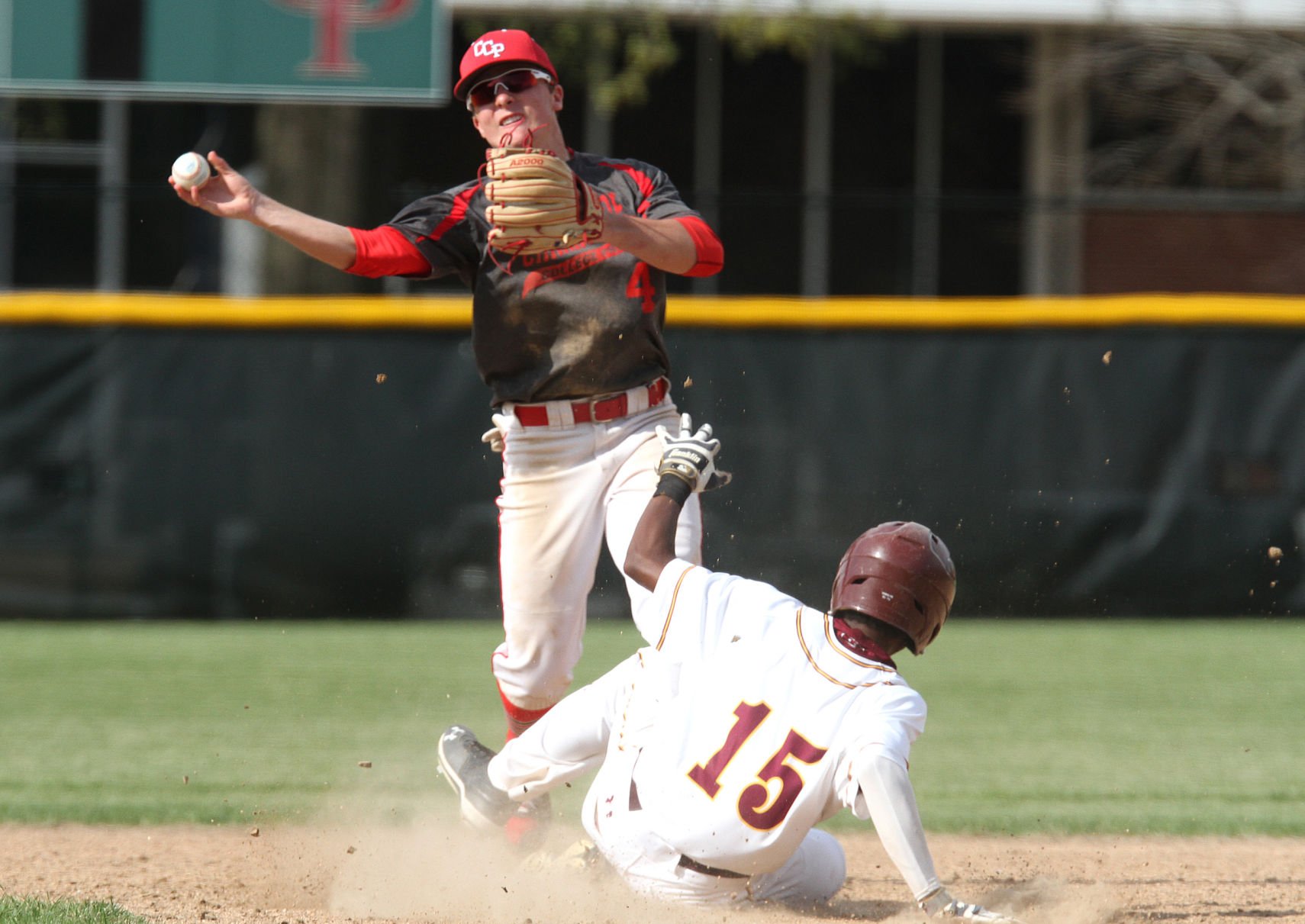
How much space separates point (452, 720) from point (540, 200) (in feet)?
10.6

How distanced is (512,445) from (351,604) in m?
5.16

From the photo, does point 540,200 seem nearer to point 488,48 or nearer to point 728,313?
point 488,48

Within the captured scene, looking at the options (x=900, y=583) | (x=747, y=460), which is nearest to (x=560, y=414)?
(x=900, y=583)

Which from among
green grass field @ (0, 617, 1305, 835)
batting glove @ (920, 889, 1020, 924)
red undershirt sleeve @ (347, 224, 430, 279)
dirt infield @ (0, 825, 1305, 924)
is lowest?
green grass field @ (0, 617, 1305, 835)

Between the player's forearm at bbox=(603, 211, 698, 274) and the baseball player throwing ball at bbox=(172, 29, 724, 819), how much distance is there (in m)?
0.03

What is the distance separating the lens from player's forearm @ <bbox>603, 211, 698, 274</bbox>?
3537 mm

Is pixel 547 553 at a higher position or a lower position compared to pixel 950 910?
higher

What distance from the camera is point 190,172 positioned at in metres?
3.57

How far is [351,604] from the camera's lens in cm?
905

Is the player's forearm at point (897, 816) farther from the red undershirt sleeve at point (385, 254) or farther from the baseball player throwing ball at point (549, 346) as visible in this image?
the red undershirt sleeve at point (385, 254)

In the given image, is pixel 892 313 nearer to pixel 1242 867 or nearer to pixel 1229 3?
pixel 1242 867

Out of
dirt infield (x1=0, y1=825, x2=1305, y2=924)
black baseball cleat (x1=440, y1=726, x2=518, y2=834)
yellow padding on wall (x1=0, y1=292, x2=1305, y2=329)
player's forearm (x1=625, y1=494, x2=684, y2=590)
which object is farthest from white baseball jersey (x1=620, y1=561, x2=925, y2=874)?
yellow padding on wall (x1=0, y1=292, x2=1305, y2=329)

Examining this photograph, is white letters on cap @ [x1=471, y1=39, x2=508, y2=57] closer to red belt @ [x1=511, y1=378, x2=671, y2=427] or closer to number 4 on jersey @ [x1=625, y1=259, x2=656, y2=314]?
number 4 on jersey @ [x1=625, y1=259, x2=656, y2=314]

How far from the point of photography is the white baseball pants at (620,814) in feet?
10.8
